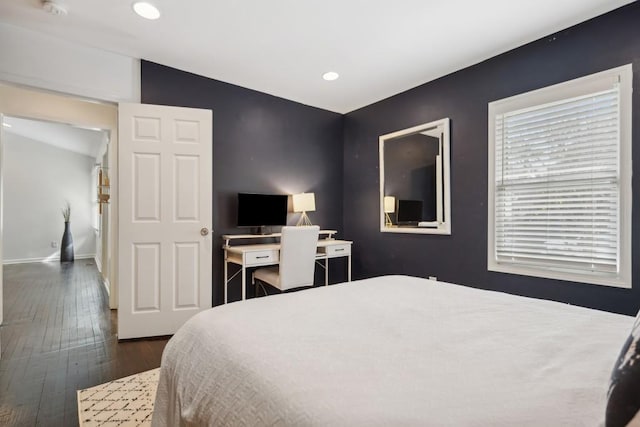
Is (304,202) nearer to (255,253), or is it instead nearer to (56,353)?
(255,253)

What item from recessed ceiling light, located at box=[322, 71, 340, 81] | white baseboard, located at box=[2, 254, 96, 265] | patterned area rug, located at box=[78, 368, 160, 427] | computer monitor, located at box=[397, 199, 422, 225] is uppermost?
recessed ceiling light, located at box=[322, 71, 340, 81]

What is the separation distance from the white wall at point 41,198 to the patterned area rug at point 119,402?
22.4ft

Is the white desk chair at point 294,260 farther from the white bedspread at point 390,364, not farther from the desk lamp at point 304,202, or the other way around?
the white bedspread at point 390,364

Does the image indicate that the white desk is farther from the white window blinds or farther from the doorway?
the doorway

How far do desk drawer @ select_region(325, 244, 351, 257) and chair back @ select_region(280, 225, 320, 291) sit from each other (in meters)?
0.44

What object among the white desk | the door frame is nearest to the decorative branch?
the door frame

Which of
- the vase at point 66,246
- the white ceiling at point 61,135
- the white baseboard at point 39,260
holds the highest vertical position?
the white ceiling at point 61,135

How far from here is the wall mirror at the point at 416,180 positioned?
314cm

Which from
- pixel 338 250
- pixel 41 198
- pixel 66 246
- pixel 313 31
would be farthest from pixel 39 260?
pixel 313 31

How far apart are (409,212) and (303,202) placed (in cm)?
118

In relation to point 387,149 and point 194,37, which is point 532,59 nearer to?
point 387,149

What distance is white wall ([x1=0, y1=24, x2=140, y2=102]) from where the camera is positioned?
238 cm

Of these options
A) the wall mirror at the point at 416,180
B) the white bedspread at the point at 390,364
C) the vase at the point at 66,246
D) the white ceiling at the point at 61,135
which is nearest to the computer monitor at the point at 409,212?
the wall mirror at the point at 416,180

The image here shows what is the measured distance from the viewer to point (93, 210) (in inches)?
299
